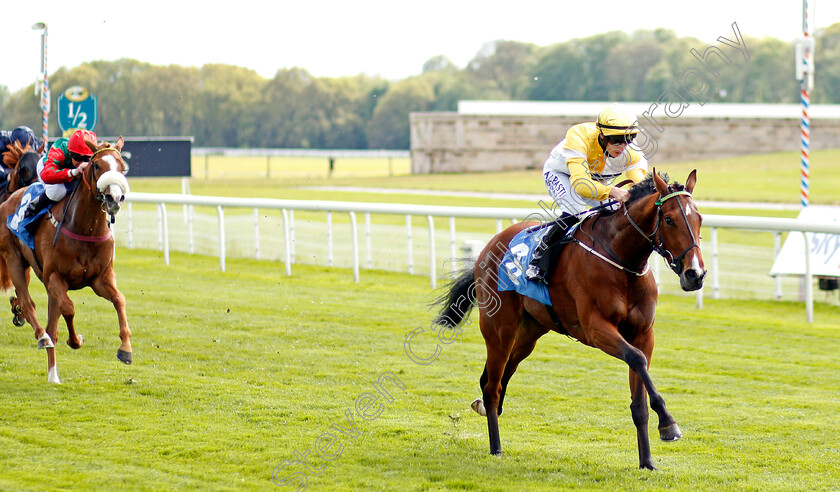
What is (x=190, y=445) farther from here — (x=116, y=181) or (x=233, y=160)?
(x=233, y=160)

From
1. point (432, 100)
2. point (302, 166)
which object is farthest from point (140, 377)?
point (432, 100)

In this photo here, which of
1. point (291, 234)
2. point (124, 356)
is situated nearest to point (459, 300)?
point (124, 356)

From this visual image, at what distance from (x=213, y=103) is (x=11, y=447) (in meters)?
13.4

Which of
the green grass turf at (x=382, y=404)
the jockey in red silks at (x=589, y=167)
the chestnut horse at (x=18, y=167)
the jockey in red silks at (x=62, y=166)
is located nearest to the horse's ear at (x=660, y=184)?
the jockey in red silks at (x=589, y=167)

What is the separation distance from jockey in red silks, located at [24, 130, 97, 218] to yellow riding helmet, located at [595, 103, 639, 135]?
10.7 feet

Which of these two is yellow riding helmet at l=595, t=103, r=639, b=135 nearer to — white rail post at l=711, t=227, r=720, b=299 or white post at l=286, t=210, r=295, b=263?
white rail post at l=711, t=227, r=720, b=299

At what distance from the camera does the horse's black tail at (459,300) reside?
16.3 feet

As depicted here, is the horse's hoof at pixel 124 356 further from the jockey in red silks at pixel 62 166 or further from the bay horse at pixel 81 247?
the jockey in red silks at pixel 62 166

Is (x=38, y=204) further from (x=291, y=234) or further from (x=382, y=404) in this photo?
(x=291, y=234)

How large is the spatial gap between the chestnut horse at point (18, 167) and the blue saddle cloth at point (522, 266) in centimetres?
416

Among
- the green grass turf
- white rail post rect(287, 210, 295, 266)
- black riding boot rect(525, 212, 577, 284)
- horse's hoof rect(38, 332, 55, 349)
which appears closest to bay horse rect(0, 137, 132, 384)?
horse's hoof rect(38, 332, 55, 349)

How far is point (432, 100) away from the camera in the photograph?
124ft

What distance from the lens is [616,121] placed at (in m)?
4.21

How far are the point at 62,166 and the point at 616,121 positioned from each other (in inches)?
142
